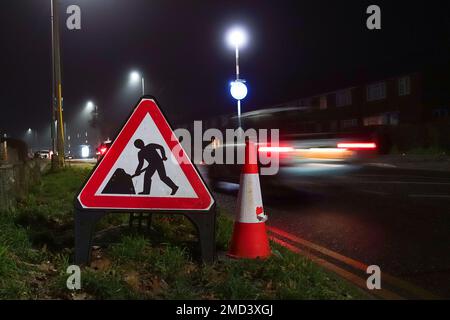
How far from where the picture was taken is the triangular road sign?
4.42 metres

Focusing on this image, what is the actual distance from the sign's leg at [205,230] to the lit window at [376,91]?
3844cm

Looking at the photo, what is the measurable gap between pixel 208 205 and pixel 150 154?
2.17 feet

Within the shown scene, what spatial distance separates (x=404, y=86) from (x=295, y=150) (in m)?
30.3

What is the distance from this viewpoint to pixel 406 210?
8383 mm

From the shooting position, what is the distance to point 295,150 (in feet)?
36.6

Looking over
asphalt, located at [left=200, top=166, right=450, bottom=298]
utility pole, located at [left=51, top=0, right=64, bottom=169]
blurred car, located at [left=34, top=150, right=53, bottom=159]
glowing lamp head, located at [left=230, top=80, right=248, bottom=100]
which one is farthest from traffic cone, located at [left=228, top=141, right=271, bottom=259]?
utility pole, located at [left=51, top=0, right=64, bottom=169]

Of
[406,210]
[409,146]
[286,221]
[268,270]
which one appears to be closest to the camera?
[268,270]

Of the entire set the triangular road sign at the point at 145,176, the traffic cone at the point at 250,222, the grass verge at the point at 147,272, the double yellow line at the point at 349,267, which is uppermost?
Result: the triangular road sign at the point at 145,176

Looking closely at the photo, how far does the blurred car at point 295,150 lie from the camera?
36.1 ft

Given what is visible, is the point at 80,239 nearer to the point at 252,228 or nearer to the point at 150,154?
the point at 150,154

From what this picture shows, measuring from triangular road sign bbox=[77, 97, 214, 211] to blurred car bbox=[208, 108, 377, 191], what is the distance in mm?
6358

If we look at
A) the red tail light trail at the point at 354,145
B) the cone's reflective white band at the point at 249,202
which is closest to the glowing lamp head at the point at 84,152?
the red tail light trail at the point at 354,145

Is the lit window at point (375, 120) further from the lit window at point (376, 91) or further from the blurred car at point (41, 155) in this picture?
the blurred car at point (41, 155)
